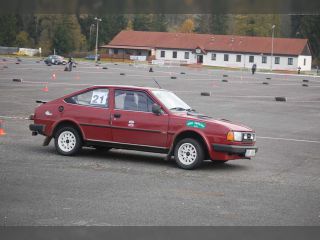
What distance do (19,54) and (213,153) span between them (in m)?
115

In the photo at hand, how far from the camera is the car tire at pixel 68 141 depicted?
13328mm

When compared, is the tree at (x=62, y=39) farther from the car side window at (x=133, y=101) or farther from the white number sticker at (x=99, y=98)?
the car side window at (x=133, y=101)

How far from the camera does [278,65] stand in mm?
122500

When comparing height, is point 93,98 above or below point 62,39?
below

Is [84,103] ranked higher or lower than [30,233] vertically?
higher

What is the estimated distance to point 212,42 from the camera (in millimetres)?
130000

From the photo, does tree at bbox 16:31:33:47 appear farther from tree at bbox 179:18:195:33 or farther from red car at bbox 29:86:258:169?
red car at bbox 29:86:258:169

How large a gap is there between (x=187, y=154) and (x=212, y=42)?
119m

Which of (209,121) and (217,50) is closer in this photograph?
(209,121)

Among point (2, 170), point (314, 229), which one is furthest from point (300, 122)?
point (314, 229)

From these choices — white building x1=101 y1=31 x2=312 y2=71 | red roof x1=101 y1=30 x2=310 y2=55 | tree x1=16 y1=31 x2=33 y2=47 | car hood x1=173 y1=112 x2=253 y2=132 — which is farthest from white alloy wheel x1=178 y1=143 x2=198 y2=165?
tree x1=16 y1=31 x2=33 y2=47

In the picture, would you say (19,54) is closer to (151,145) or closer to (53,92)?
(53,92)

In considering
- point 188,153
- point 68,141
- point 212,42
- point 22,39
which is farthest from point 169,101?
point 22,39

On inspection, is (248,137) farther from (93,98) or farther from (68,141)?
(68,141)
